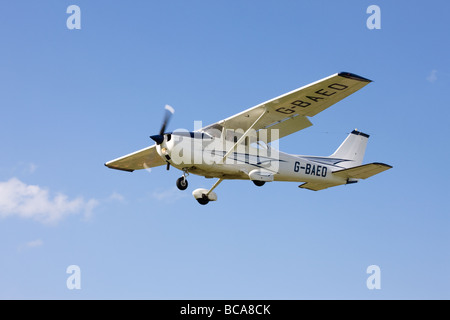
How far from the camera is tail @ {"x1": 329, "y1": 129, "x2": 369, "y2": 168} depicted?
18188mm

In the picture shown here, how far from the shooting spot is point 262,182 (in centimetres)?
1562

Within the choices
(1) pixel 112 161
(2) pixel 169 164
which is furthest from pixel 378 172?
(1) pixel 112 161

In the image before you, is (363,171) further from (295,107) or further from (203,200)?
(203,200)

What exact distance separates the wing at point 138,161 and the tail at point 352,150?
211 inches

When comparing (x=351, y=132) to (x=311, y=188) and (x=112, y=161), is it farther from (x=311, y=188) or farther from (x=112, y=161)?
(x=112, y=161)

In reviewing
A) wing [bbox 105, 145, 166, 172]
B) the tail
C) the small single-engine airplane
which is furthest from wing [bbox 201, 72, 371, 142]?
wing [bbox 105, 145, 166, 172]

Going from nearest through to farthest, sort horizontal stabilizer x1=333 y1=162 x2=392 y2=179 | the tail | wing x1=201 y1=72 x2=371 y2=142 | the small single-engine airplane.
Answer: wing x1=201 y1=72 x2=371 y2=142
the small single-engine airplane
horizontal stabilizer x1=333 y1=162 x2=392 y2=179
the tail

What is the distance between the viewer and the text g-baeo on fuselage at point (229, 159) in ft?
47.3

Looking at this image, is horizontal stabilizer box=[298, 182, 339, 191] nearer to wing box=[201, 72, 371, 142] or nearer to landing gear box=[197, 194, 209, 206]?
wing box=[201, 72, 371, 142]

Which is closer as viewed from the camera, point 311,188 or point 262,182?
point 262,182

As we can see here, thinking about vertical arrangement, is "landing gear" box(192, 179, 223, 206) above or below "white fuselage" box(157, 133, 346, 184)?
below

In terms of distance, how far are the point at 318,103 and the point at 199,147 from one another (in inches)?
124

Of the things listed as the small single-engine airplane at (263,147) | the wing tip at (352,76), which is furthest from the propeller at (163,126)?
the wing tip at (352,76)

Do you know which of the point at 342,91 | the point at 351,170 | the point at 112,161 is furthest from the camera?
the point at 112,161
